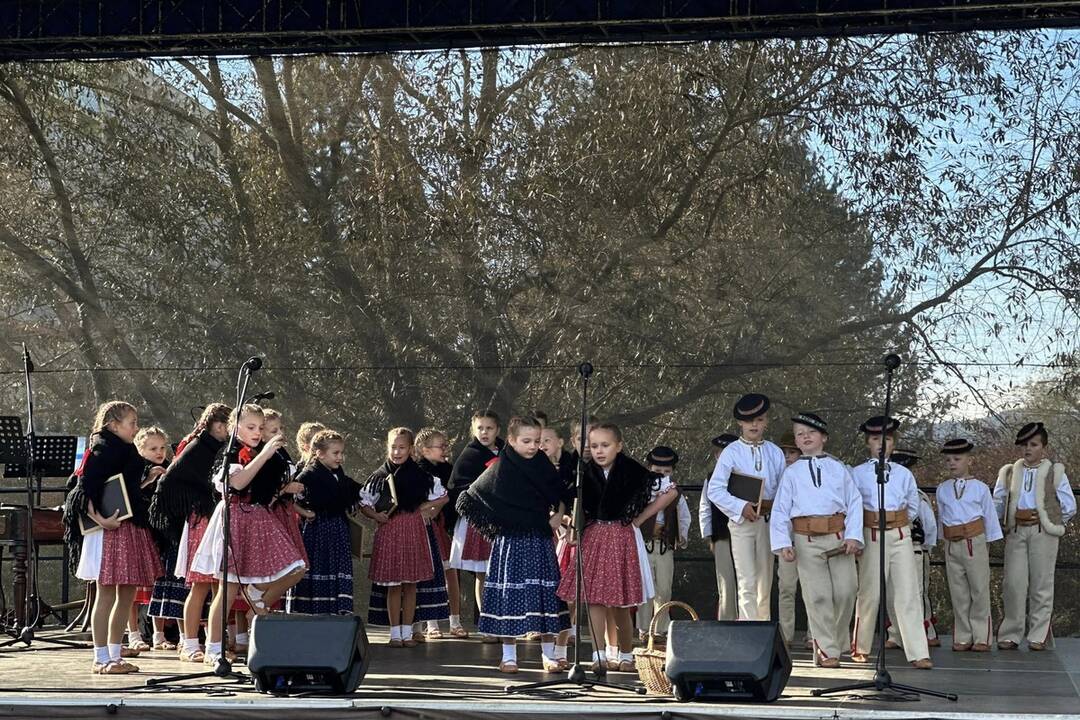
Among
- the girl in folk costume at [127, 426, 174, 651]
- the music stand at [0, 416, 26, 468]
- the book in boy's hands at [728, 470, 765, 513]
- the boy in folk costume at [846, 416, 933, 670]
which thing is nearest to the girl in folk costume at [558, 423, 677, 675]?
the book in boy's hands at [728, 470, 765, 513]

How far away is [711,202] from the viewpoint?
500 inches

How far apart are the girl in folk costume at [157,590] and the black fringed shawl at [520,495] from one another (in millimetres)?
1982

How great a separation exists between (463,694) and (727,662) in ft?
4.08

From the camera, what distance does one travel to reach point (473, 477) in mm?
9594

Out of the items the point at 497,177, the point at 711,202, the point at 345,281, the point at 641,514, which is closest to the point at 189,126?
the point at 345,281

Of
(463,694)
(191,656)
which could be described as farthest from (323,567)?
(463,694)

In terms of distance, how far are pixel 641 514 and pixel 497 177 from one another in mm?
5588

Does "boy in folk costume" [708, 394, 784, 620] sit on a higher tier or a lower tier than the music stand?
lower

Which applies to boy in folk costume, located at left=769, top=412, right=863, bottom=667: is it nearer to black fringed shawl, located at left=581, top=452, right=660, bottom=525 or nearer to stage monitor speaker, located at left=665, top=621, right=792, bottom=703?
black fringed shawl, located at left=581, top=452, right=660, bottom=525

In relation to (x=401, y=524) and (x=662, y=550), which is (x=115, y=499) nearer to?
(x=401, y=524)

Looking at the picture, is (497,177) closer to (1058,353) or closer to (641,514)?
(1058,353)

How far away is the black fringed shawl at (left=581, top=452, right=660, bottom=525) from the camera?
25.8 feet

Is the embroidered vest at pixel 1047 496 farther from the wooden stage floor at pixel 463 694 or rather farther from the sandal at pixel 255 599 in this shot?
the sandal at pixel 255 599

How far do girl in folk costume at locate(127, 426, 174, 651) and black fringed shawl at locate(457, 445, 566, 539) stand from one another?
1.98 m
